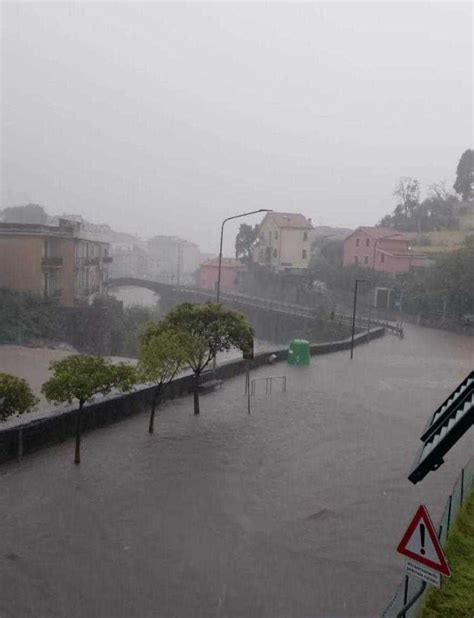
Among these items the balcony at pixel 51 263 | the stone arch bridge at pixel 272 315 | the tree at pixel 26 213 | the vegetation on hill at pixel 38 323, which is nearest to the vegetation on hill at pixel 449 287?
the stone arch bridge at pixel 272 315

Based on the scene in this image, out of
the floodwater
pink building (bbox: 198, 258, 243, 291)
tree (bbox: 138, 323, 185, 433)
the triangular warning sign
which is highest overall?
pink building (bbox: 198, 258, 243, 291)

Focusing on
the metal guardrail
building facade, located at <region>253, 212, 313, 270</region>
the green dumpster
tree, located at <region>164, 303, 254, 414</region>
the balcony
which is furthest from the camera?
building facade, located at <region>253, 212, 313, 270</region>

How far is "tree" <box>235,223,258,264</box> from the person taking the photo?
215 ft

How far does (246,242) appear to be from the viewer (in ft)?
215

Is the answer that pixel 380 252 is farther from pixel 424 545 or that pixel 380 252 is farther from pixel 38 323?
pixel 424 545

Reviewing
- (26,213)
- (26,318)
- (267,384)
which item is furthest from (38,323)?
(26,213)

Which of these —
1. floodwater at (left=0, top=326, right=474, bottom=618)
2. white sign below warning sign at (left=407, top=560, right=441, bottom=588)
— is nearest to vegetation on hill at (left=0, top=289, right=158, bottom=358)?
floodwater at (left=0, top=326, right=474, bottom=618)

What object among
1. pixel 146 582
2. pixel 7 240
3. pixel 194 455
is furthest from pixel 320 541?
pixel 7 240

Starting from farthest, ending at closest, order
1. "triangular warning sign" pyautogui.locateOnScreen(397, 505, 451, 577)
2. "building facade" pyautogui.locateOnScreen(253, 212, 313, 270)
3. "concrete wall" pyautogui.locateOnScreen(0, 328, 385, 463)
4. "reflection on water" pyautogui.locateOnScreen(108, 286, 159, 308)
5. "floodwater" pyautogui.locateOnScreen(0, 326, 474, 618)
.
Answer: "building facade" pyautogui.locateOnScreen(253, 212, 313, 270), "reflection on water" pyautogui.locateOnScreen(108, 286, 159, 308), "concrete wall" pyautogui.locateOnScreen(0, 328, 385, 463), "floodwater" pyautogui.locateOnScreen(0, 326, 474, 618), "triangular warning sign" pyautogui.locateOnScreen(397, 505, 451, 577)

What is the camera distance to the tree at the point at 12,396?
35.4 ft

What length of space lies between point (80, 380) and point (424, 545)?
22.3 feet

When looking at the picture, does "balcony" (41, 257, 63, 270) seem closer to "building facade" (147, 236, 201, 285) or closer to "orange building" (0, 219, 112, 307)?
"orange building" (0, 219, 112, 307)

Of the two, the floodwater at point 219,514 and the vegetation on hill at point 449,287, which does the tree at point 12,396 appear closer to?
the floodwater at point 219,514

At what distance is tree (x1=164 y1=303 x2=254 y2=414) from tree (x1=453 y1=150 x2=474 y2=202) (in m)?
68.4
